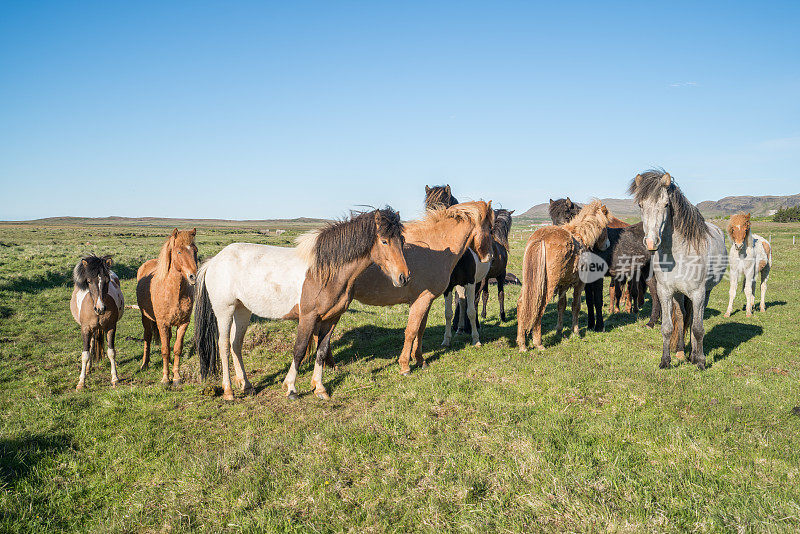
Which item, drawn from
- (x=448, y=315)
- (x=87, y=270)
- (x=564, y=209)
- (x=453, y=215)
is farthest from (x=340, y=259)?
(x=564, y=209)

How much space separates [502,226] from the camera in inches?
427

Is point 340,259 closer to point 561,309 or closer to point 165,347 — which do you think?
point 165,347

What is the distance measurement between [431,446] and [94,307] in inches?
269

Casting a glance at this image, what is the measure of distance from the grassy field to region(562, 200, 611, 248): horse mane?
92.3 inches

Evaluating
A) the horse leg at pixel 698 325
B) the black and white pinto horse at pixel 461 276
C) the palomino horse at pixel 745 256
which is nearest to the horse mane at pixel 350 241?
the black and white pinto horse at pixel 461 276

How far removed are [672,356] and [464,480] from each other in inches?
219

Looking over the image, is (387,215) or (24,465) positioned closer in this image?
(24,465)

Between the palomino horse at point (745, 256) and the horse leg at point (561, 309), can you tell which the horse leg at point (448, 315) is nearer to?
the horse leg at point (561, 309)

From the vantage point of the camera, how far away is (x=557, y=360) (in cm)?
699

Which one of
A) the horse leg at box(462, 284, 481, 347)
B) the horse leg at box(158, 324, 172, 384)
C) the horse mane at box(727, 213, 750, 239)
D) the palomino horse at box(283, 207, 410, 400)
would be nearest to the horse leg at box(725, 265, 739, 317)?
the horse mane at box(727, 213, 750, 239)

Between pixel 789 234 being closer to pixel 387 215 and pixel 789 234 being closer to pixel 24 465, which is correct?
pixel 387 215

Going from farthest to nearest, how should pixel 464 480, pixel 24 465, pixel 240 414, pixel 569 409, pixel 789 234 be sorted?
pixel 789 234 < pixel 240 414 < pixel 569 409 < pixel 24 465 < pixel 464 480

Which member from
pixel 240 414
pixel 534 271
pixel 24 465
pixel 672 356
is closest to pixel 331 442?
pixel 240 414

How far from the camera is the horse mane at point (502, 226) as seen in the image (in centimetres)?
1059
